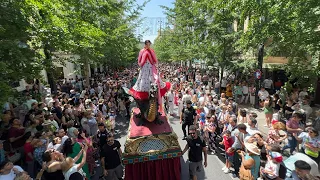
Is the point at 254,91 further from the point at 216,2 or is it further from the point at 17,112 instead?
the point at 17,112

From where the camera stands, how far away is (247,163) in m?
4.09

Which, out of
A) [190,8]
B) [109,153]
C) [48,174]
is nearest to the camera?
[48,174]

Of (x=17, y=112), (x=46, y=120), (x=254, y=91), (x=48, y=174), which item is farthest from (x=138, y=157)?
(x=254, y=91)

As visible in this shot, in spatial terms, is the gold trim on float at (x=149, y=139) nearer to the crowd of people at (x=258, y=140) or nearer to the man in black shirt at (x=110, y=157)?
the man in black shirt at (x=110, y=157)

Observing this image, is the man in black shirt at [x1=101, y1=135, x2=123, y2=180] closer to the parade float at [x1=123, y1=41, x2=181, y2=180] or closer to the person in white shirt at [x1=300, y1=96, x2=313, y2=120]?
the parade float at [x1=123, y1=41, x2=181, y2=180]

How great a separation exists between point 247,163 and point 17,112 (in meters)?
7.90

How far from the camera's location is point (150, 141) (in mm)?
4727

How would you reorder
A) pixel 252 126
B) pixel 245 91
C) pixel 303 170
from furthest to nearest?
1. pixel 245 91
2. pixel 252 126
3. pixel 303 170

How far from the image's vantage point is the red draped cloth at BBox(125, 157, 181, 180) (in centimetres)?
481

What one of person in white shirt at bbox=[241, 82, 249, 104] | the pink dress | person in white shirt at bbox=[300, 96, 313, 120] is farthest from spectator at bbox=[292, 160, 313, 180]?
person in white shirt at bbox=[241, 82, 249, 104]

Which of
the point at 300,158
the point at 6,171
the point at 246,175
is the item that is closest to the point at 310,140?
the point at 300,158

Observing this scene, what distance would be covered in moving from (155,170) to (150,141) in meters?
0.74

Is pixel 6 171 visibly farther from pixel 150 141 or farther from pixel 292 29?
pixel 292 29

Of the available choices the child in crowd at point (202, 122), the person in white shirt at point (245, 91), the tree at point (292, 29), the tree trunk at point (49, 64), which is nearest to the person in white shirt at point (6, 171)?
the tree trunk at point (49, 64)
